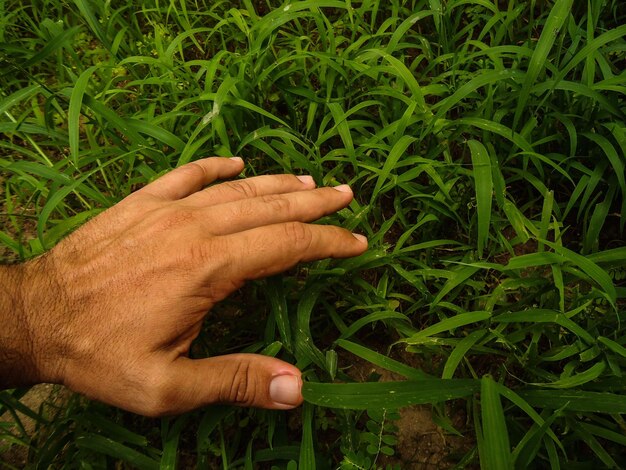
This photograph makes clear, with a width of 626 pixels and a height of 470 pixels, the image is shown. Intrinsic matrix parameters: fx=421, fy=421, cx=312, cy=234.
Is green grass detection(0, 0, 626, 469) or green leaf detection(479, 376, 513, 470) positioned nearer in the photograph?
green leaf detection(479, 376, 513, 470)

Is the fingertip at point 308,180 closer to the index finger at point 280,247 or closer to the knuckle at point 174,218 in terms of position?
the index finger at point 280,247

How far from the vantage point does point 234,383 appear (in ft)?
3.76

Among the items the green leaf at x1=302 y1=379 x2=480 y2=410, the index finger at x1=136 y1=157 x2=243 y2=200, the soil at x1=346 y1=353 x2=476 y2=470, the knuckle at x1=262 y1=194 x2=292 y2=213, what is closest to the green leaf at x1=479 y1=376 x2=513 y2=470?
the green leaf at x1=302 y1=379 x2=480 y2=410

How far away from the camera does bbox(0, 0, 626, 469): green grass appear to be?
1.30 metres

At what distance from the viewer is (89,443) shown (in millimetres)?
1346

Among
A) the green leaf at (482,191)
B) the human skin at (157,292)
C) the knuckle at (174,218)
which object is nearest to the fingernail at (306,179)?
the human skin at (157,292)

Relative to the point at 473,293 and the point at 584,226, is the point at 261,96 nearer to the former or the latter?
the point at 473,293

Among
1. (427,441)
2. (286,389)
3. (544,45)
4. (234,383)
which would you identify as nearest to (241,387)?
(234,383)

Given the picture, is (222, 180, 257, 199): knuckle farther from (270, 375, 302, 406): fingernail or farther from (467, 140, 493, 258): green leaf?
(467, 140, 493, 258): green leaf

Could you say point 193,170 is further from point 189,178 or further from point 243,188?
point 243,188

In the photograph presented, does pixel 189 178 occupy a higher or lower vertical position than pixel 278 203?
higher

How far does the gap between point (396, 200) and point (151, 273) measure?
0.98 m

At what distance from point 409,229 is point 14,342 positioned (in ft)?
4.52

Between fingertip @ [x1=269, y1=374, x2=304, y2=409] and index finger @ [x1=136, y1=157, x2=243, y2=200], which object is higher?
index finger @ [x1=136, y1=157, x2=243, y2=200]
